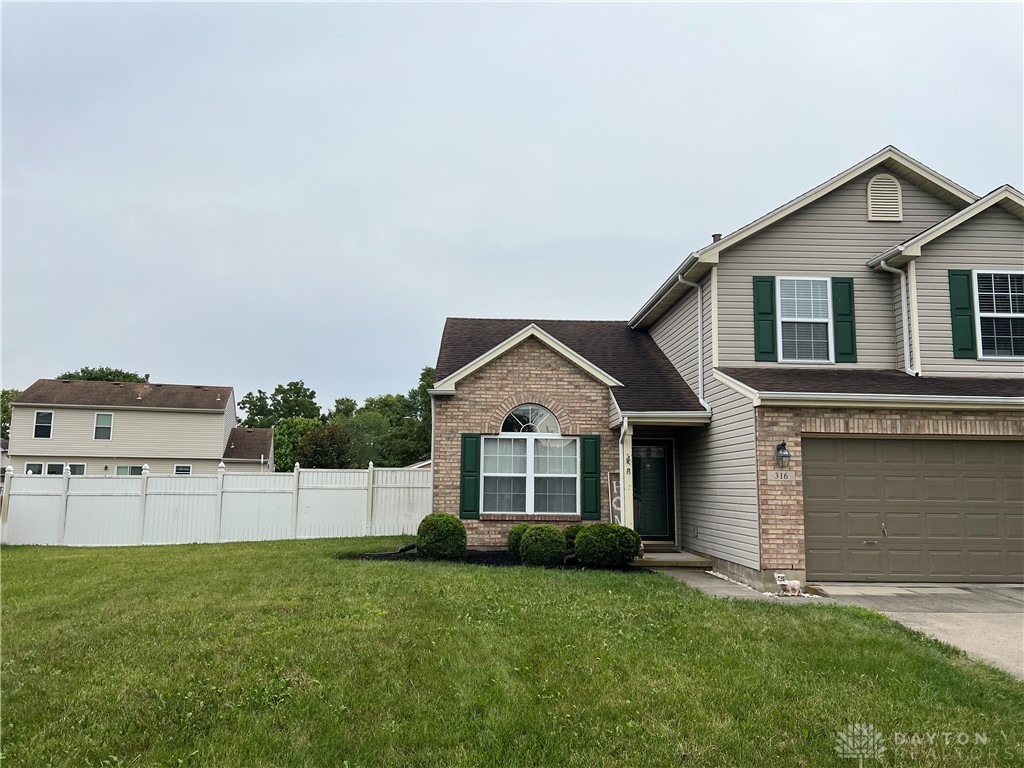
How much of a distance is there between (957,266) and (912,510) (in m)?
4.81

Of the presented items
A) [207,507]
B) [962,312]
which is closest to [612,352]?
[962,312]

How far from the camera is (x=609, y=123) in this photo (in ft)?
48.9

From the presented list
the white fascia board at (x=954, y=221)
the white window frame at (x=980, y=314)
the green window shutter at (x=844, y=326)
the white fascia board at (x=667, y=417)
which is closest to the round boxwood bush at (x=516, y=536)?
the white fascia board at (x=667, y=417)

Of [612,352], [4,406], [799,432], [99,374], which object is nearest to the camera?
[799,432]

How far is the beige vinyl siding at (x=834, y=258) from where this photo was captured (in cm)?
1176

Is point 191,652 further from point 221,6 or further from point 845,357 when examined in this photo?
point 845,357

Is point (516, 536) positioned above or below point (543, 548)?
above

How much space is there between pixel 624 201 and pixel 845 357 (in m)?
10.8

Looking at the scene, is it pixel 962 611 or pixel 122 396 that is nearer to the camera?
pixel 962 611

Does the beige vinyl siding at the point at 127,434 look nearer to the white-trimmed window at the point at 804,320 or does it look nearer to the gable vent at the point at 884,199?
the white-trimmed window at the point at 804,320

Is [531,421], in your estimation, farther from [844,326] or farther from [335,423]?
[335,423]

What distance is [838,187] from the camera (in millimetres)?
12094

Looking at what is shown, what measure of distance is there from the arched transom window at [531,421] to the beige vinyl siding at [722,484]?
3001 millimetres

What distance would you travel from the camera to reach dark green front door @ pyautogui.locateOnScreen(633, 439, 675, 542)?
14.0 meters
